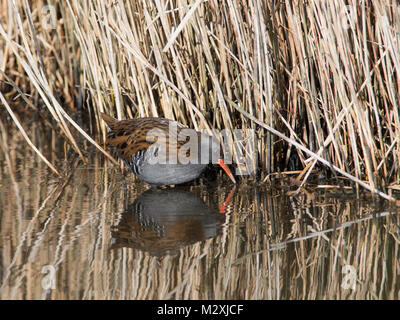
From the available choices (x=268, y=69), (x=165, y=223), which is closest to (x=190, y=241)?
(x=165, y=223)

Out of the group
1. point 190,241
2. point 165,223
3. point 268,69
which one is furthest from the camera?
point 268,69

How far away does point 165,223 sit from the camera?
150 inches

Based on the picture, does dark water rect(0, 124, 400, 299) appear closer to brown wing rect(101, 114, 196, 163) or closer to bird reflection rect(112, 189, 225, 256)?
bird reflection rect(112, 189, 225, 256)

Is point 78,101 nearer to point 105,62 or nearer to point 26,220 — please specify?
point 105,62

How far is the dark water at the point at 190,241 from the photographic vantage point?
2973 mm

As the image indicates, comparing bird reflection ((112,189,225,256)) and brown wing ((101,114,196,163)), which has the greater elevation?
brown wing ((101,114,196,163))

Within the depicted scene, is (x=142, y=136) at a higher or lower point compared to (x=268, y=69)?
lower

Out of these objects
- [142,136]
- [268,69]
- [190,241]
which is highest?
[268,69]

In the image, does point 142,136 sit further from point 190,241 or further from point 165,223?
point 190,241

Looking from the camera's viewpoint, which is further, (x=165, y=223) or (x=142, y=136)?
(x=142, y=136)

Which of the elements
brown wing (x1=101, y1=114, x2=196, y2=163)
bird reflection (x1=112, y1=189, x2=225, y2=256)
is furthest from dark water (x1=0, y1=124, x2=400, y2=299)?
brown wing (x1=101, y1=114, x2=196, y2=163)

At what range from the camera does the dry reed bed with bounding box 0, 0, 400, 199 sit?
3.92 m

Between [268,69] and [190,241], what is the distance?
49.6 inches

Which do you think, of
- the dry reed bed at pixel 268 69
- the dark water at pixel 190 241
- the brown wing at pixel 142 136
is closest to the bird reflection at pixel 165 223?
the dark water at pixel 190 241
